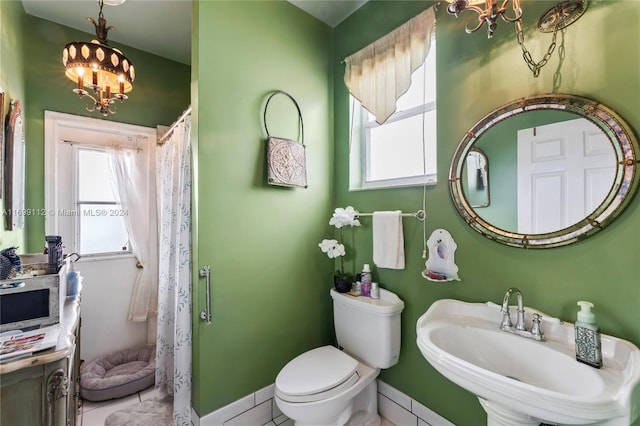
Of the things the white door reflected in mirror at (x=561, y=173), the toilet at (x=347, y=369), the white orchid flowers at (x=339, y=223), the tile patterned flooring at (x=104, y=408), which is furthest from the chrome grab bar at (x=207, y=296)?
the white door reflected in mirror at (x=561, y=173)

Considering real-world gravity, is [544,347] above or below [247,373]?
above

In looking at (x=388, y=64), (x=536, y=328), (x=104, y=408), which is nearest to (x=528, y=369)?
(x=536, y=328)

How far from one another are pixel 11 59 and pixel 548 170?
282cm

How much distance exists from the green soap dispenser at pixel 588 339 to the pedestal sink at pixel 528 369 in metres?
0.03

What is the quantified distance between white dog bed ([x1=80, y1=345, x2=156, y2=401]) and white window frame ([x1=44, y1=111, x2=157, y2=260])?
84 cm

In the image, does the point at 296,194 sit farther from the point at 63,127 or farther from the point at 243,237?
the point at 63,127

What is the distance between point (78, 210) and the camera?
2229 millimetres

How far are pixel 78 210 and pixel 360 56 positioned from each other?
2540mm

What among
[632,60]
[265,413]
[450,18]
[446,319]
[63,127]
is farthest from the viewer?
[63,127]

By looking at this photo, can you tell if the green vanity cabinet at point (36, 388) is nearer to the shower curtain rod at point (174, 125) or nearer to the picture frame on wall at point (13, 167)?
the picture frame on wall at point (13, 167)

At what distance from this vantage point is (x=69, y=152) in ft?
7.18

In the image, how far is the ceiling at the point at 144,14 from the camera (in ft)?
6.09

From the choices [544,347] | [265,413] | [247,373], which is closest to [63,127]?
[247,373]

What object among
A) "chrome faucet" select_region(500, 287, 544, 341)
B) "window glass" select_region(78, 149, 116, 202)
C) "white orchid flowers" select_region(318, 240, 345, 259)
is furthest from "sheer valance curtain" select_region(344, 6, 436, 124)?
"window glass" select_region(78, 149, 116, 202)
